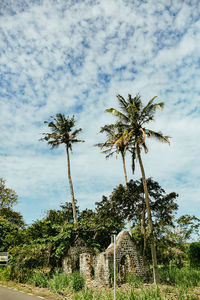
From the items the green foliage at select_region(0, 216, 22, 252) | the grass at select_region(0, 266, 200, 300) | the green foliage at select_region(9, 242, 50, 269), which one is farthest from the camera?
the green foliage at select_region(0, 216, 22, 252)

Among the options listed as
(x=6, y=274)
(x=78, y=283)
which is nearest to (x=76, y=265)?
(x=78, y=283)

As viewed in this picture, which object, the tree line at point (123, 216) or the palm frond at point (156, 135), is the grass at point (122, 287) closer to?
the tree line at point (123, 216)

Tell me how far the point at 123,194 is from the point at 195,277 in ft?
26.7

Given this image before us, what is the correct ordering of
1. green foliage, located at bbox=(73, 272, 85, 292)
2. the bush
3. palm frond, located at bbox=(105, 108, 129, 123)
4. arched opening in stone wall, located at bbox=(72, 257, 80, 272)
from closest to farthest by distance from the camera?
green foliage, located at bbox=(73, 272, 85, 292) → the bush → arched opening in stone wall, located at bbox=(72, 257, 80, 272) → palm frond, located at bbox=(105, 108, 129, 123)

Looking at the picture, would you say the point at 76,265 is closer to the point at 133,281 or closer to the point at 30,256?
the point at 30,256

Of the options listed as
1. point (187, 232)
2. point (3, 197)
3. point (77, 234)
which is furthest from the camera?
point (3, 197)

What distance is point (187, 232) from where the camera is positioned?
87.6 ft

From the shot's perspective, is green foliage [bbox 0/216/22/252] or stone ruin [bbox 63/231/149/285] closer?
stone ruin [bbox 63/231/149/285]

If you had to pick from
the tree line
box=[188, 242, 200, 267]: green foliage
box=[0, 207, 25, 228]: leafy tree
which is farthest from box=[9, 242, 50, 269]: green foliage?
box=[0, 207, 25, 228]: leafy tree

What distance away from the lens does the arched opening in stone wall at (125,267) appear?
15305 mm

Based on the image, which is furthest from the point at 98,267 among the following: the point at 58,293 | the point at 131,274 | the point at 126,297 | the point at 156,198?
the point at 156,198

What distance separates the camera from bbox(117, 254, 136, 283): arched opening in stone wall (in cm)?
1530

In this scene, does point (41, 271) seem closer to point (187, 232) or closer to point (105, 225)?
point (105, 225)

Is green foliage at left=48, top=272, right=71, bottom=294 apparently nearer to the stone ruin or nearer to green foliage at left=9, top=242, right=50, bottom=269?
the stone ruin
